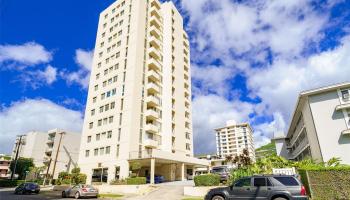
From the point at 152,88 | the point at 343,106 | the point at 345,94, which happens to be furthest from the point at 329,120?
the point at 152,88

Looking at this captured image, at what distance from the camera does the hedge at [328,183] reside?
1576cm

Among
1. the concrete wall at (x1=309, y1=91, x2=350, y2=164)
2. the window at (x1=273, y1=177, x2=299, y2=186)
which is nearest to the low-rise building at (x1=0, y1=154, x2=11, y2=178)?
the concrete wall at (x1=309, y1=91, x2=350, y2=164)

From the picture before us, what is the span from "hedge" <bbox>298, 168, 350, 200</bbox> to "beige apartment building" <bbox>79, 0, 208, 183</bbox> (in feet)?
73.1

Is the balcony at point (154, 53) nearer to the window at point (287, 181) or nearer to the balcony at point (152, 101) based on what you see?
the balcony at point (152, 101)

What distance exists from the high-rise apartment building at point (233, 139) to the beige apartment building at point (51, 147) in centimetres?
9436

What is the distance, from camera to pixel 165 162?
4269cm

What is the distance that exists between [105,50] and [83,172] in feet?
83.5

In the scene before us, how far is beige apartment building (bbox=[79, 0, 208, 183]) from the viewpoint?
133 feet

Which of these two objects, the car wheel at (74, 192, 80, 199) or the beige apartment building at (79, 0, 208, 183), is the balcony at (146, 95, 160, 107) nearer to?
the beige apartment building at (79, 0, 208, 183)

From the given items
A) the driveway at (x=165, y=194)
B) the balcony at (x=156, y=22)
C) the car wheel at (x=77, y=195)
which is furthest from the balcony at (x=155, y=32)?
the car wheel at (x=77, y=195)

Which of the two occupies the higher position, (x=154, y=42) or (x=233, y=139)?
(x=154, y=42)

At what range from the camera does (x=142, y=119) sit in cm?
4328

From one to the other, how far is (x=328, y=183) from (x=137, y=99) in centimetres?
3205

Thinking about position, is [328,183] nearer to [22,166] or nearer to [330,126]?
[330,126]
